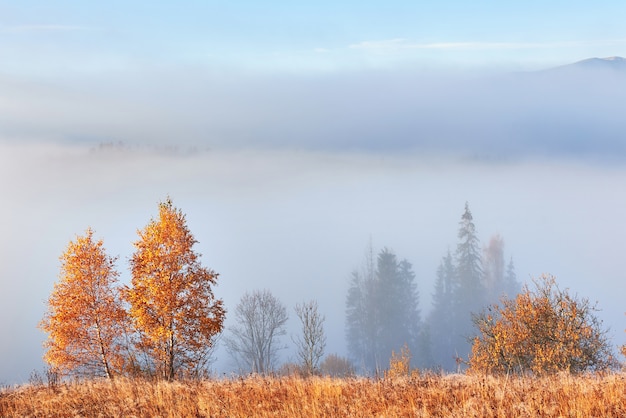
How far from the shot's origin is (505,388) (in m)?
16.5

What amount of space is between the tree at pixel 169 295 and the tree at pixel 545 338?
58.2 ft

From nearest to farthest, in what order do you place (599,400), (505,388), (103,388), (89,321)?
(599,400)
(505,388)
(103,388)
(89,321)

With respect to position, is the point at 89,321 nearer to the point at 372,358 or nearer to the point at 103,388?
the point at 103,388

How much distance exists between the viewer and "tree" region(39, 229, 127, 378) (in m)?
47.1

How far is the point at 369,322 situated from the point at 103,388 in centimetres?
15821

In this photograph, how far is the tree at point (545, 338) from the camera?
48000mm

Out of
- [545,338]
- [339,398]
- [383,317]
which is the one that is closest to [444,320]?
[383,317]

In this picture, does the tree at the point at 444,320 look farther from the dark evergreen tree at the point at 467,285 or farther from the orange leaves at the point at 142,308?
the orange leaves at the point at 142,308

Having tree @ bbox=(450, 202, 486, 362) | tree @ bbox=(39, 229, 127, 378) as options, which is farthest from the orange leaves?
tree @ bbox=(450, 202, 486, 362)

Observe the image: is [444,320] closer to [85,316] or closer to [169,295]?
[85,316]

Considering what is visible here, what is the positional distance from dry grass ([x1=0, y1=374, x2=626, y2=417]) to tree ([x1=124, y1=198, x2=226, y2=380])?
68.0 ft

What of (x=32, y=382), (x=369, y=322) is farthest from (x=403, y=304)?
(x=32, y=382)

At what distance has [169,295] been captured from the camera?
41531 mm

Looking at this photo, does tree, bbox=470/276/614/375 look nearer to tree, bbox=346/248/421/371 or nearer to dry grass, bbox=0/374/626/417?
dry grass, bbox=0/374/626/417
